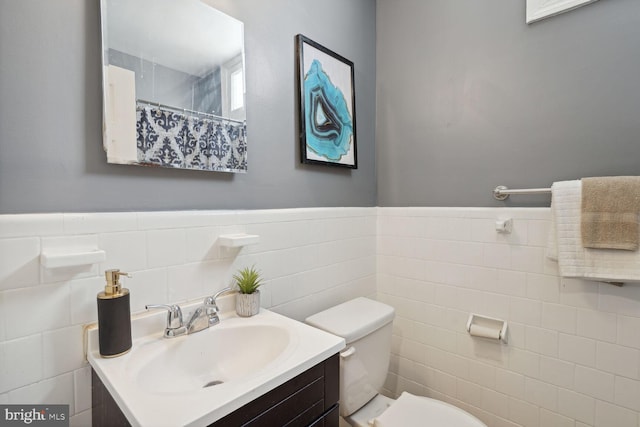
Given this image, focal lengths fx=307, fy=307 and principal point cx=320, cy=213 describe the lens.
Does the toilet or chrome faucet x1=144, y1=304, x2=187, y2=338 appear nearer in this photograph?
chrome faucet x1=144, y1=304, x2=187, y2=338

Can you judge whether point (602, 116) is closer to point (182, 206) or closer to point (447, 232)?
point (447, 232)

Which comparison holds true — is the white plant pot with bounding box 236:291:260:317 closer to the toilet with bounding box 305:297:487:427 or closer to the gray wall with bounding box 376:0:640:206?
the toilet with bounding box 305:297:487:427

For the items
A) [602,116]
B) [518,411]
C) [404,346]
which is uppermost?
[602,116]

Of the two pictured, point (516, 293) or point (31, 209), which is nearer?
point (31, 209)

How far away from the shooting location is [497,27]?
4.65 feet

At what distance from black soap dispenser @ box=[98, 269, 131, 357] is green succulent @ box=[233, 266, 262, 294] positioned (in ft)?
1.21

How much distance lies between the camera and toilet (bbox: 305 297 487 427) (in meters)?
1.18

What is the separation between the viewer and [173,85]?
38.5 inches

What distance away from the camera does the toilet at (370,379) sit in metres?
1.18

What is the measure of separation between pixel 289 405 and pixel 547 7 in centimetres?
175

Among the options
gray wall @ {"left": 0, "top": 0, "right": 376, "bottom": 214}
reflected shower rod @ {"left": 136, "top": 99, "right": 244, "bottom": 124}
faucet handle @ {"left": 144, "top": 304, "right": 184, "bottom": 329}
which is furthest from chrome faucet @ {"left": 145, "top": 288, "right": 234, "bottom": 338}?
reflected shower rod @ {"left": 136, "top": 99, "right": 244, "bottom": 124}

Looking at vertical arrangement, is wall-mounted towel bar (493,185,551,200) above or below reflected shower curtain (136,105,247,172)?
below

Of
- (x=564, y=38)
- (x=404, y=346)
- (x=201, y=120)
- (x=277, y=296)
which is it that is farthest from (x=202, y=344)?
(x=564, y=38)

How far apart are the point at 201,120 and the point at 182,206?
11.8 inches
